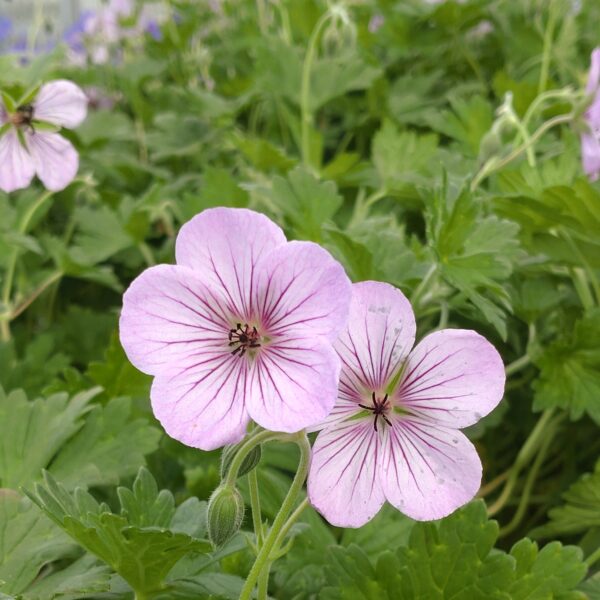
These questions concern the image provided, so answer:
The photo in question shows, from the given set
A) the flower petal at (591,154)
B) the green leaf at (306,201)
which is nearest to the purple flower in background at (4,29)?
the green leaf at (306,201)

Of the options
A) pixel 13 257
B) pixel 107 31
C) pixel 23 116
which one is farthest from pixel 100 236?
pixel 107 31

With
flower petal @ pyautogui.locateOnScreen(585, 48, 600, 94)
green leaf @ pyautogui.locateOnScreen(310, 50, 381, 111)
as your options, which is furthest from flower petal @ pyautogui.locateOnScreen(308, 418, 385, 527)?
green leaf @ pyautogui.locateOnScreen(310, 50, 381, 111)

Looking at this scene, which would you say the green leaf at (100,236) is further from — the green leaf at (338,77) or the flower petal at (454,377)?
the flower petal at (454,377)

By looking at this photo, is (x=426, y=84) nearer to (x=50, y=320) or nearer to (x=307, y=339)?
(x=50, y=320)

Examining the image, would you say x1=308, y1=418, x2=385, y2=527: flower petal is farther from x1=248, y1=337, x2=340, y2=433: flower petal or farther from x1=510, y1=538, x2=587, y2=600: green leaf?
x1=510, y1=538, x2=587, y2=600: green leaf

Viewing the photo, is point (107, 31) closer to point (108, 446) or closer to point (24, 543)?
point (108, 446)
